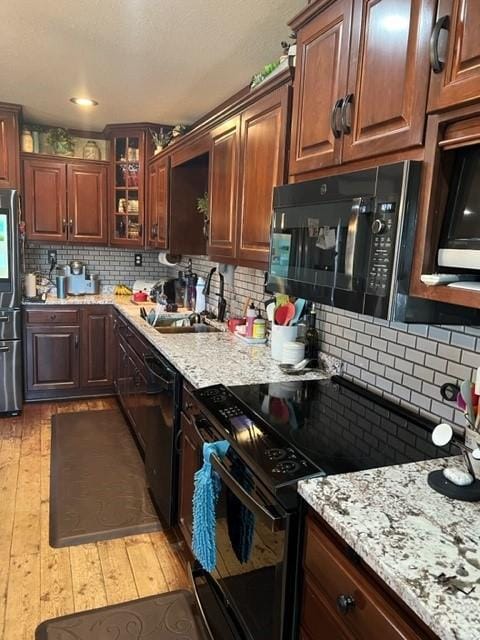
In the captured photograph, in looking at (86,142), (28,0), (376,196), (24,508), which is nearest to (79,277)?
(86,142)

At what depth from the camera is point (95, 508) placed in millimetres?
2604

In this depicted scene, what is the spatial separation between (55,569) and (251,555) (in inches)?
48.0

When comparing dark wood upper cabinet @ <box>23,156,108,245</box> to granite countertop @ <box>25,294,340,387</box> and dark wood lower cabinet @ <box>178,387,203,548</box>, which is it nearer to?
granite countertop @ <box>25,294,340,387</box>

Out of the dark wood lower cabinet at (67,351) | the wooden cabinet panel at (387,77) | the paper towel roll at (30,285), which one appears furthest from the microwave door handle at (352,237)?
the paper towel roll at (30,285)

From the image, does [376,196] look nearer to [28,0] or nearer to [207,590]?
[207,590]

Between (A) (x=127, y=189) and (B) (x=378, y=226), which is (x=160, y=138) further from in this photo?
(B) (x=378, y=226)

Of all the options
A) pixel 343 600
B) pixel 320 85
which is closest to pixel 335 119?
pixel 320 85

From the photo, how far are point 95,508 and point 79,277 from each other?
255 centimetres

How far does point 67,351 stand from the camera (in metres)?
4.18

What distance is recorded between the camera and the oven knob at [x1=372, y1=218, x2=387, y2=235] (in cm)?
120

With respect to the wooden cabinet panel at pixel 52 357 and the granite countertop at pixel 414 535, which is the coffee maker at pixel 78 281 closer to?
the wooden cabinet panel at pixel 52 357

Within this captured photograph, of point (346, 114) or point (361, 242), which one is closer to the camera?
point (361, 242)

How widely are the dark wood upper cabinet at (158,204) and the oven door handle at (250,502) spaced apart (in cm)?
256

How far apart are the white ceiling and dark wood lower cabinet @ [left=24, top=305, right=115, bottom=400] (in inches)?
67.0
